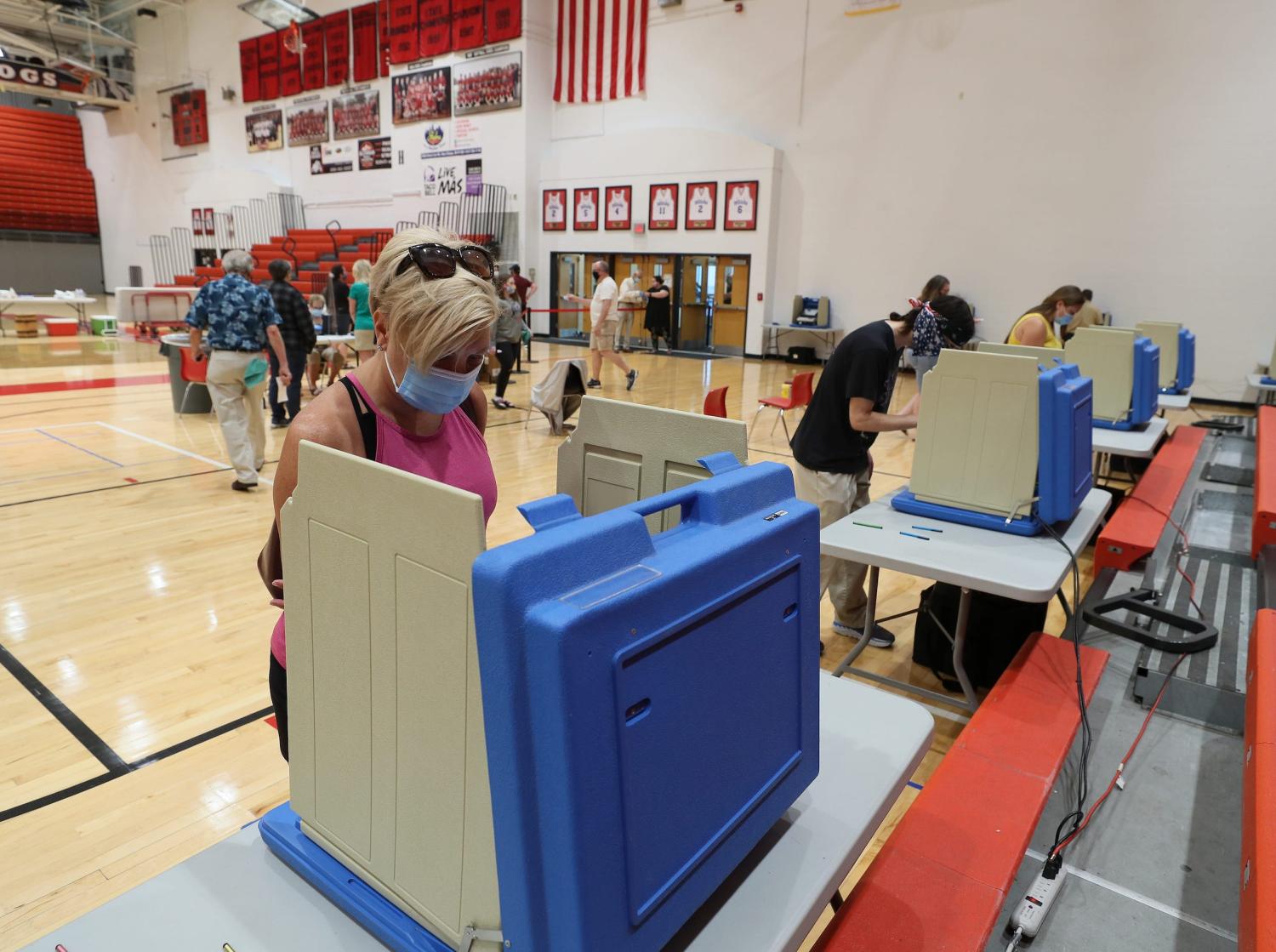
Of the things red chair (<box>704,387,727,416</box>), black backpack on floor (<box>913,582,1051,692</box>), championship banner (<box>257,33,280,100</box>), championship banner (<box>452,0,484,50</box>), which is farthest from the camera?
championship banner (<box>257,33,280,100</box>)

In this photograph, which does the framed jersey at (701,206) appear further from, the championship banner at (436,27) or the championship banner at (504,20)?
the championship banner at (436,27)

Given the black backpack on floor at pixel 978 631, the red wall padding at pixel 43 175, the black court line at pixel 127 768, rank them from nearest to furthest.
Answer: the black court line at pixel 127 768 < the black backpack on floor at pixel 978 631 < the red wall padding at pixel 43 175

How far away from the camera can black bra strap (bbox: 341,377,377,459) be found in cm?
131

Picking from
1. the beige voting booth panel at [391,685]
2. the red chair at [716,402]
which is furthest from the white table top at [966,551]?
the red chair at [716,402]

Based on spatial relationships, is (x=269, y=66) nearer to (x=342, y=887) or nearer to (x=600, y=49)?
(x=600, y=49)

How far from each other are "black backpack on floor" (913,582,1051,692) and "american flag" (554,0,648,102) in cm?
1404

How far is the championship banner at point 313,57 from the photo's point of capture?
18953 millimetres

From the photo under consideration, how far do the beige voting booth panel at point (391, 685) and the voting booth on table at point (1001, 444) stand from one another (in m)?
2.21

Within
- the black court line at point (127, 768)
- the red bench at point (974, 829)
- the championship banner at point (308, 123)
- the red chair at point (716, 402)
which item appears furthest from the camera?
the championship banner at point (308, 123)

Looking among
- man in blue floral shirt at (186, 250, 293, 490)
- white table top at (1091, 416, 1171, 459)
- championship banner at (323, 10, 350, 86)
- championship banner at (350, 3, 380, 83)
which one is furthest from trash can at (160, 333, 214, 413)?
championship banner at (323, 10, 350, 86)

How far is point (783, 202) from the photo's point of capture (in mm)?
13898

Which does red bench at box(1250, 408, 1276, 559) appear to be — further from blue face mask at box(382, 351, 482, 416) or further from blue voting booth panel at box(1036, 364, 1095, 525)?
blue face mask at box(382, 351, 482, 416)

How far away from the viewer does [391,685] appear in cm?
87

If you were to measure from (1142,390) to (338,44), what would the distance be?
19.6 m
